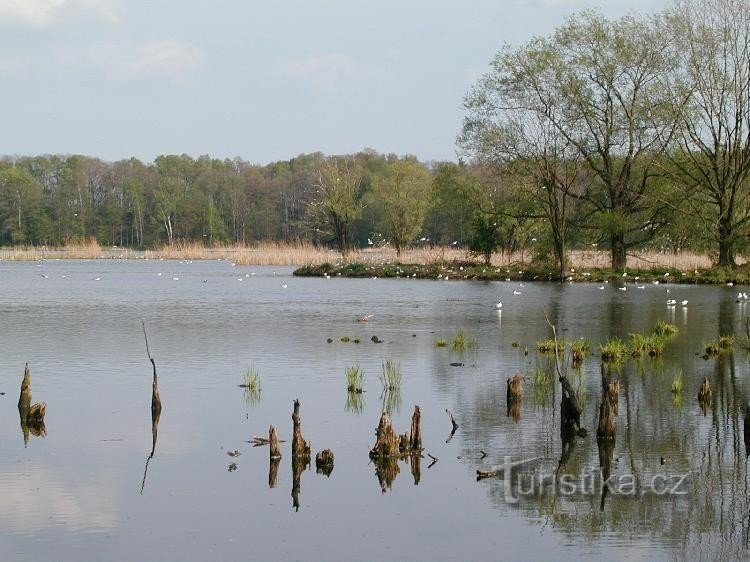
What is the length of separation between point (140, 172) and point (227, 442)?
12538 cm

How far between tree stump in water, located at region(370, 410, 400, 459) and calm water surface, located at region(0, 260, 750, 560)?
0.82ft

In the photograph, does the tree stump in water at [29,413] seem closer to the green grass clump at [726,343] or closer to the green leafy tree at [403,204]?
the green grass clump at [726,343]

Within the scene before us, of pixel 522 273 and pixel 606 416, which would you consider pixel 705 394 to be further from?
pixel 522 273

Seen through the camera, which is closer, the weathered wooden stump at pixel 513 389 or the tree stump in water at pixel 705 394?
the tree stump in water at pixel 705 394

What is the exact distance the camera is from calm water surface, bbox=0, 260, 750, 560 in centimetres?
1011

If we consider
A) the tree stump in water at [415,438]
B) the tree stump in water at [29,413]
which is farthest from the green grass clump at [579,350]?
the tree stump in water at [29,413]

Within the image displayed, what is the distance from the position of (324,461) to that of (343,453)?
74 centimetres

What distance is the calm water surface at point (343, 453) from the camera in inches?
398

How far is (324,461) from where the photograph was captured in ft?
41.6

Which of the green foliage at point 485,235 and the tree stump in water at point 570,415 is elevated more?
the green foliage at point 485,235

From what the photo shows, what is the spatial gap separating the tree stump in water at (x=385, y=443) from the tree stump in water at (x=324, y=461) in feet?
1.97

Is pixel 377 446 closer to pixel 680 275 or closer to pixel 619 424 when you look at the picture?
pixel 619 424

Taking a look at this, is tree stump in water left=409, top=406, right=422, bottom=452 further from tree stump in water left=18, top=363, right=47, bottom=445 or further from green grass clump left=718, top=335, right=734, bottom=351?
green grass clump left=718, top=335, right=734, bottom=351

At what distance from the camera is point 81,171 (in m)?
130
